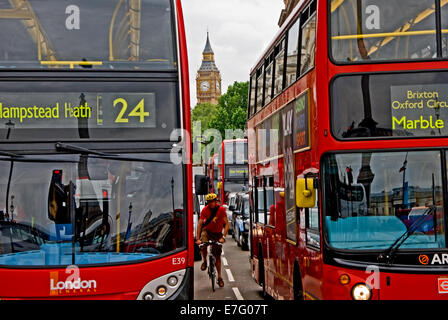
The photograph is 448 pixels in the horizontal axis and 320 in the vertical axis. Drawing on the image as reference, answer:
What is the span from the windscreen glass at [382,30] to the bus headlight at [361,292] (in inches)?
88.1

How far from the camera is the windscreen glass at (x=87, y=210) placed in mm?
7902

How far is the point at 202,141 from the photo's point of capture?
11256 centimetres

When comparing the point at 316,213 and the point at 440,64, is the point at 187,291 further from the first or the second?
the point at 440,64

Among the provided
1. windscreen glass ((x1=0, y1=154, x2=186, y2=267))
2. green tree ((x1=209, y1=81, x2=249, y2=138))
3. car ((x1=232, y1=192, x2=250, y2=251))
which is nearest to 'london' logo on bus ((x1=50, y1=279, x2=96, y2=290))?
windscreen glass ((x1=0, y1=154, x2=186, y2=267))

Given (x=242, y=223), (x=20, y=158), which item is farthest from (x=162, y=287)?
(x=242, y=223)

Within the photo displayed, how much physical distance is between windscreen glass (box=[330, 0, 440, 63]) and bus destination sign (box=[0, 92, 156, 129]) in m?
2.05

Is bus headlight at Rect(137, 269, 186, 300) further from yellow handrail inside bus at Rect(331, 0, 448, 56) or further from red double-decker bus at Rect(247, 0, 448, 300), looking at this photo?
yellow handrail inside bus at Rect(331, 0, 448, 56)

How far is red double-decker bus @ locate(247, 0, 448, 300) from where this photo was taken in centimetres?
753

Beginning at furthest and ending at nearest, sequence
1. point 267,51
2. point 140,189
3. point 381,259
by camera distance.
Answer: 1. point 267,51
2. point 140,189
3. point 381,259

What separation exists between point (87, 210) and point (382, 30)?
140 inches

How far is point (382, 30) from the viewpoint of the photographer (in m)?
8.00

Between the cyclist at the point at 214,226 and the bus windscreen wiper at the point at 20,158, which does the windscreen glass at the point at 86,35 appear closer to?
Answer: the bus windscreen wiper at the point at 20,158

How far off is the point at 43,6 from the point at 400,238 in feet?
14.7
